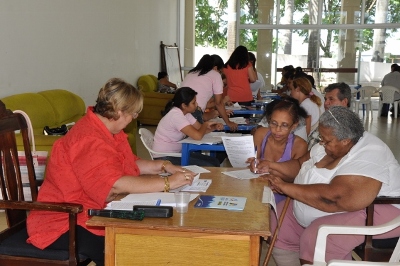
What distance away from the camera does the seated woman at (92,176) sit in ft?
7.23

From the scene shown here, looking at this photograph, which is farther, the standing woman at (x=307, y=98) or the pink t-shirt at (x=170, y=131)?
the standing woman at (x=307, y=98)

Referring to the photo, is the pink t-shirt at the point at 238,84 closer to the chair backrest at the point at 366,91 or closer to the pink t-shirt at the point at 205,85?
the pink t-shirt at the point at 205,85

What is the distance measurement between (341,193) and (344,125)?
1.13 ft

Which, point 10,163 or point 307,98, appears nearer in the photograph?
point 10,163

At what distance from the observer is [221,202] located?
7.25 feet

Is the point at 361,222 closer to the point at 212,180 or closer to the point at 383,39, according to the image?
the point at 212,180

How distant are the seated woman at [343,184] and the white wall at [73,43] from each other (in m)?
3.81

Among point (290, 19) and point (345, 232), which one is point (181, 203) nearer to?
point (345, 232)

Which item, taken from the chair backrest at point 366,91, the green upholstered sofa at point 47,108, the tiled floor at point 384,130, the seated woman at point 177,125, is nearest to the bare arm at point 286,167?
the seated woman at point 177,125

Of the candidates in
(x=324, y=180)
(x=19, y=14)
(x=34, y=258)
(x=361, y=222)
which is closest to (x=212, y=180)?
(x=324, y=180)

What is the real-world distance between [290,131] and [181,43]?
35.9 feet

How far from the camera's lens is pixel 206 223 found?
195 cm

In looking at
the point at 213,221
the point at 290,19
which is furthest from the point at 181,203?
the point at 290,19

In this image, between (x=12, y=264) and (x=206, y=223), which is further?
(x=12, y=264)
